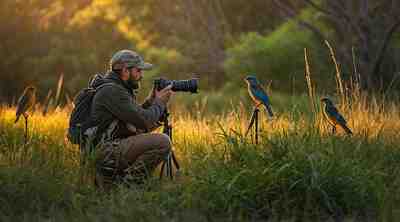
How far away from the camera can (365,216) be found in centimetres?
573

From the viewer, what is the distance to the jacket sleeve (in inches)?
250

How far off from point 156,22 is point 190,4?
1.92m

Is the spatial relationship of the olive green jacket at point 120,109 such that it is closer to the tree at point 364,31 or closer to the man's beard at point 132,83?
the man's beard at point 132,83

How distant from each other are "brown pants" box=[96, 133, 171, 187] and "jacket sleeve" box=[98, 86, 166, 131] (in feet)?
0.52

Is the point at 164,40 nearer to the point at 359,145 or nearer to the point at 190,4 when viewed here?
the point at 190,4

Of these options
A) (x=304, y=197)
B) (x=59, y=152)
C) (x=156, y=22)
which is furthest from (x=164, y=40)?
(x=304, y=197)

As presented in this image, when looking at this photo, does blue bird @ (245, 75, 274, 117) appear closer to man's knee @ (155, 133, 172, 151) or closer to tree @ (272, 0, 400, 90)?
man's knee @ (155, 133, 172, 151)

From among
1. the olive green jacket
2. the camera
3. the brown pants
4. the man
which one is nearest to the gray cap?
the man

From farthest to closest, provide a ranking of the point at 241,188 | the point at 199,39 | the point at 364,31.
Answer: the point at 199,39 → the point at 364,31 → the point at 241,188

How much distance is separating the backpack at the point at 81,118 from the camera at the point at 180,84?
1.67ft

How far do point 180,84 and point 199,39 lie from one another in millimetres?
17613

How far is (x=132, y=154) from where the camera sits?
6539mm

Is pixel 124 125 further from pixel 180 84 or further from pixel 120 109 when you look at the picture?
pixel 180 84

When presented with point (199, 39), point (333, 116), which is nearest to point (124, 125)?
point (333, 116)
